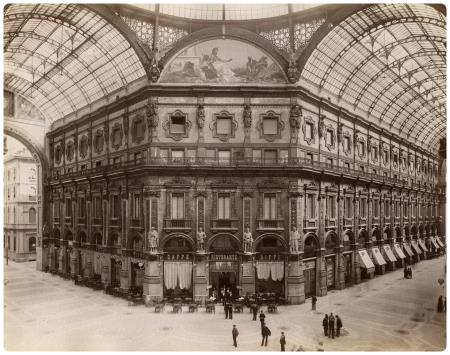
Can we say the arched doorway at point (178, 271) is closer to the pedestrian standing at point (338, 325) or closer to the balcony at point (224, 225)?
the balcony at point (224, 225)

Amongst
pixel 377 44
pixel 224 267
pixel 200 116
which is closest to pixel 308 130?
pixel 200 116

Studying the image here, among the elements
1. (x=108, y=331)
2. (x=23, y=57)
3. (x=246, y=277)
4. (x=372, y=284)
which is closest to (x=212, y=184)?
(x=246, y=277)

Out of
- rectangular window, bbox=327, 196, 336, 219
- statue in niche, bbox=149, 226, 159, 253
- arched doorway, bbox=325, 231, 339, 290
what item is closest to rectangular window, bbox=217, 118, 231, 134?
statue in niche, bbox=149, 226, 159, 253

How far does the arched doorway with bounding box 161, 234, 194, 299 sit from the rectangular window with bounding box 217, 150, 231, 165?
777cm

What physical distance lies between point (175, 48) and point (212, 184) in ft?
43.5

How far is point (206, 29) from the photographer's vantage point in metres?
40.6

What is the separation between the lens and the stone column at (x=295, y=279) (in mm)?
39844

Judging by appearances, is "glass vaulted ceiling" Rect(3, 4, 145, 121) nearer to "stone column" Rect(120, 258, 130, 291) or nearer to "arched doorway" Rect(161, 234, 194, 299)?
"arched doorway" Rect(161, 234, 194, 299)

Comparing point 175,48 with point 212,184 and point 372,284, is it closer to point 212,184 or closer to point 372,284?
point 212,184

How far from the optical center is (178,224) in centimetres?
4031

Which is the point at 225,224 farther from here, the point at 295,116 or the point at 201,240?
the point at 295,116

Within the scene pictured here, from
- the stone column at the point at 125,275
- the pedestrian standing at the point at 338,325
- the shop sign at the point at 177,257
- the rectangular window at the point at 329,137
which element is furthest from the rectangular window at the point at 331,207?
the stone column at the point at 125,275

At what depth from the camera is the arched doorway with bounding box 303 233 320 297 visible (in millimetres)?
42000

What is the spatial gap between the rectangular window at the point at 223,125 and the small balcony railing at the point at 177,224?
29.5ft
